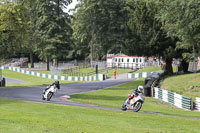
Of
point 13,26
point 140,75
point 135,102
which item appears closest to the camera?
point 135,102

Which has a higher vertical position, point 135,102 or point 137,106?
point 135,102

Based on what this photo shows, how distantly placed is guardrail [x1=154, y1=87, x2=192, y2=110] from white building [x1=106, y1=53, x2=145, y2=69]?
3791 cm

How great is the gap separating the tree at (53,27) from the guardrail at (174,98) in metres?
44.9

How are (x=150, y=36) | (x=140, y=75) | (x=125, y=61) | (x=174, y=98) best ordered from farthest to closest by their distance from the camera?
(x=125, y=61) < (x=140, y=75) < (x=150, y=36) < (x=174, y=98)

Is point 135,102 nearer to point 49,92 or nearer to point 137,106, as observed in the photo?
point 137,106

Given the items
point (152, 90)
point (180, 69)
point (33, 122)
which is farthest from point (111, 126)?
point (180, 69)

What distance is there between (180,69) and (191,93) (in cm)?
2479

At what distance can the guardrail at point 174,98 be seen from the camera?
2131 cm

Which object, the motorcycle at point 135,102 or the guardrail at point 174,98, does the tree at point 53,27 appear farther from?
the motorcycle at point 135,102

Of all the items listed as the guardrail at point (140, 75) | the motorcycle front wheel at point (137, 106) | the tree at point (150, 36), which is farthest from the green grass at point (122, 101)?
the guardrail at point (140, 75)

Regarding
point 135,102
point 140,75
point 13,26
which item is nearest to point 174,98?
point 135,102

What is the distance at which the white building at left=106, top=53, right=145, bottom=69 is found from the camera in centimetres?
6669

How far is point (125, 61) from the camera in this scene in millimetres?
69625

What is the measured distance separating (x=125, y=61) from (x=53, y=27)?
1720 cm
